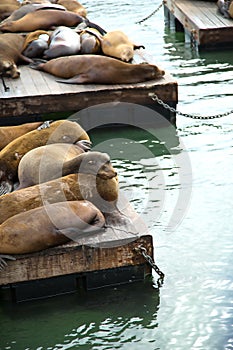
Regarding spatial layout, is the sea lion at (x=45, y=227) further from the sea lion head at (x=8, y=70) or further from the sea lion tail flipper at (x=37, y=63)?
the sea lion tail flipper at (x=37, y=63)

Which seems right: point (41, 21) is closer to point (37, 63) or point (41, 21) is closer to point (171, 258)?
point (37, 63)

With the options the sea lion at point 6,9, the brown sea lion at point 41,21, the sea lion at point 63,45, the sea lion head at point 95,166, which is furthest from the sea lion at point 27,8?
the sea lion head at point 95,166

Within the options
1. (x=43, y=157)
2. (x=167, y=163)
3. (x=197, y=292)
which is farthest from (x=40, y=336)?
(x=167, y=163)

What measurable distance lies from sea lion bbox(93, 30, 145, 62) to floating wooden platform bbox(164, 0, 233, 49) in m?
2.17

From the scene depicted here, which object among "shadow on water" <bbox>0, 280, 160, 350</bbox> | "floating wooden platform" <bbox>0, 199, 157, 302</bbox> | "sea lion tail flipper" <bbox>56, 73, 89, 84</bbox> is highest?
"sea lion tail flipper" <bbox>56, 73, 89, 84</bbox>

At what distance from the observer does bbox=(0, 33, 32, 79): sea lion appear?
26.9ft

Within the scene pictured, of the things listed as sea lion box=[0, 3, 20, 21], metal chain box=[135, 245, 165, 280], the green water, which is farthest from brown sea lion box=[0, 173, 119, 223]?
sea lion box=[0, 3, 20, 21]

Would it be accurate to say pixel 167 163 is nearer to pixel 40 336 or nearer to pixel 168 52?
pixel 40 336

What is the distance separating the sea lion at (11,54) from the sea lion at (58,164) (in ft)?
9.40

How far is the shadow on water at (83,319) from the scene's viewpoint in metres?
4.34

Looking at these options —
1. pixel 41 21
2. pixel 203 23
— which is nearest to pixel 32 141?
pixel 41 21

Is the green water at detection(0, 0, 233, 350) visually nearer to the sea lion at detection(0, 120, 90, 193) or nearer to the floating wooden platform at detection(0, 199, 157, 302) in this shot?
the floating wooden platform at detection(0, 199, 157, 302)

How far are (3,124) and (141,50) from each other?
7.00 feet

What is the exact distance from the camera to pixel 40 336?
4.39 meters
